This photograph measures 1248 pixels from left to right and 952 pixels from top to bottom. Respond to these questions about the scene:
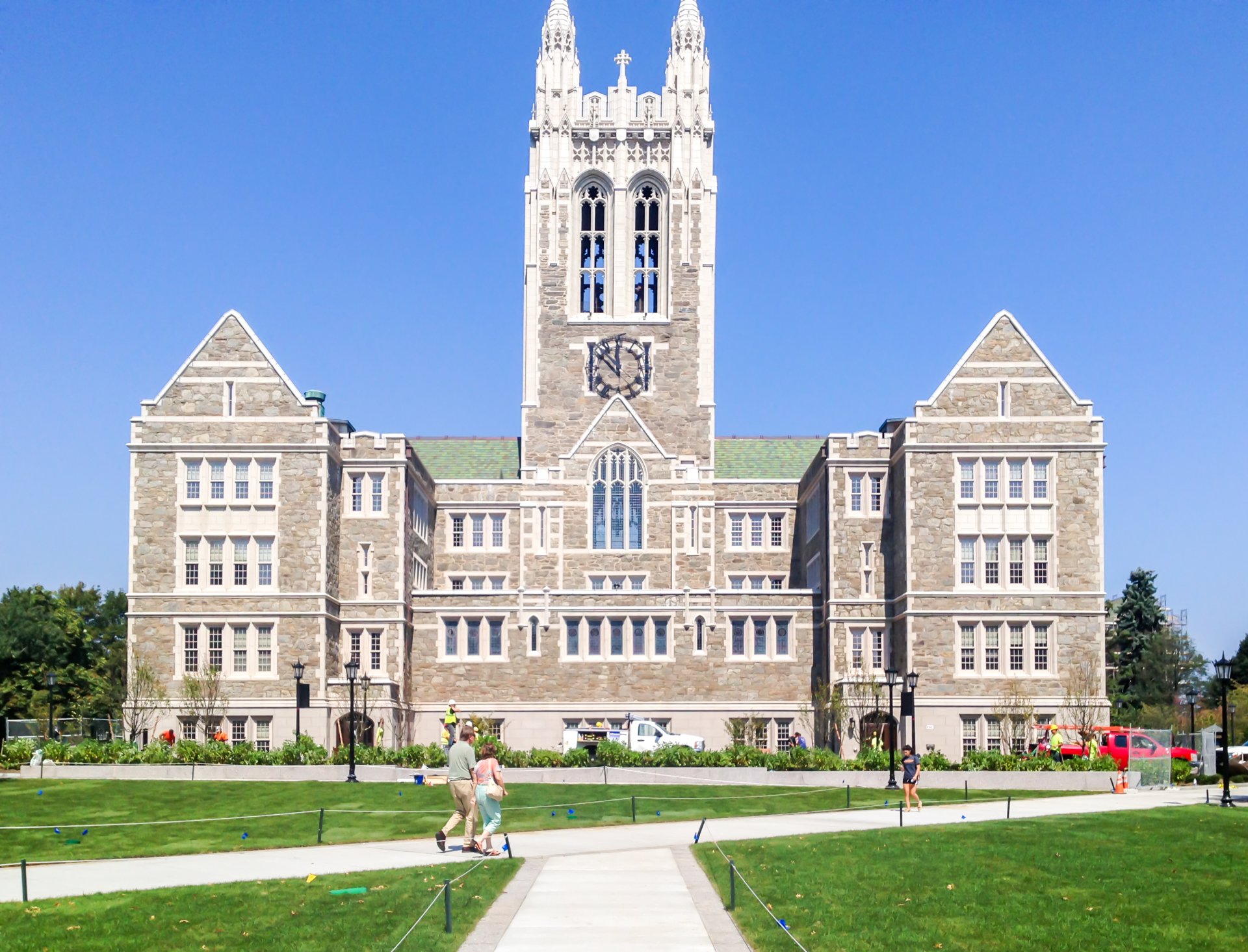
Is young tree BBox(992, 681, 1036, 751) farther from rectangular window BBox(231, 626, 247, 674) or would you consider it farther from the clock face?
rectangular window BBox(231, 626, 247, 674)

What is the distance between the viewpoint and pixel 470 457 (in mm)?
83312

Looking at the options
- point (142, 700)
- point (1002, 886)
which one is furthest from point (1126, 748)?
point (142, 700)

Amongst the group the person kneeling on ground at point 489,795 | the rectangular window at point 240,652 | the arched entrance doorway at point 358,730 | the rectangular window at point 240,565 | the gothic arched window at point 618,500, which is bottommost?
the arched entrance doorway at point 358,730

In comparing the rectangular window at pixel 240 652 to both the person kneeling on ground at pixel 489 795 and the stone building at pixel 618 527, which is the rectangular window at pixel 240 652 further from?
the person kneeling on ground at pixel 489 795

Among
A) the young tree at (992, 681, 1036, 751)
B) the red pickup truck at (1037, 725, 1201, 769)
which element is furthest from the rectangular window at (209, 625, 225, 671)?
the red pickup truck at (1037, 725, 1201, 769)

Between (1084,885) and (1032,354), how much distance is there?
42.0m

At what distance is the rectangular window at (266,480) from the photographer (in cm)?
6375

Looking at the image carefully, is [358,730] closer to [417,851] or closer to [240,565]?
[240,565]

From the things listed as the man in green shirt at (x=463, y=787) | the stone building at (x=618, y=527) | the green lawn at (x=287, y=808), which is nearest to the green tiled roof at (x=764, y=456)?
the stone building at (x=618, y=527)

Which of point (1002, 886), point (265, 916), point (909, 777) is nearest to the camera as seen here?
point (265, 916)

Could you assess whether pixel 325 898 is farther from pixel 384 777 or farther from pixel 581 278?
pixel 581 278

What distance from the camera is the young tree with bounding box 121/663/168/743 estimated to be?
6106 cm

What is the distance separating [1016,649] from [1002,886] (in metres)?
39.4

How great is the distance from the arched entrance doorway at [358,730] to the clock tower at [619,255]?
17.9 metres
